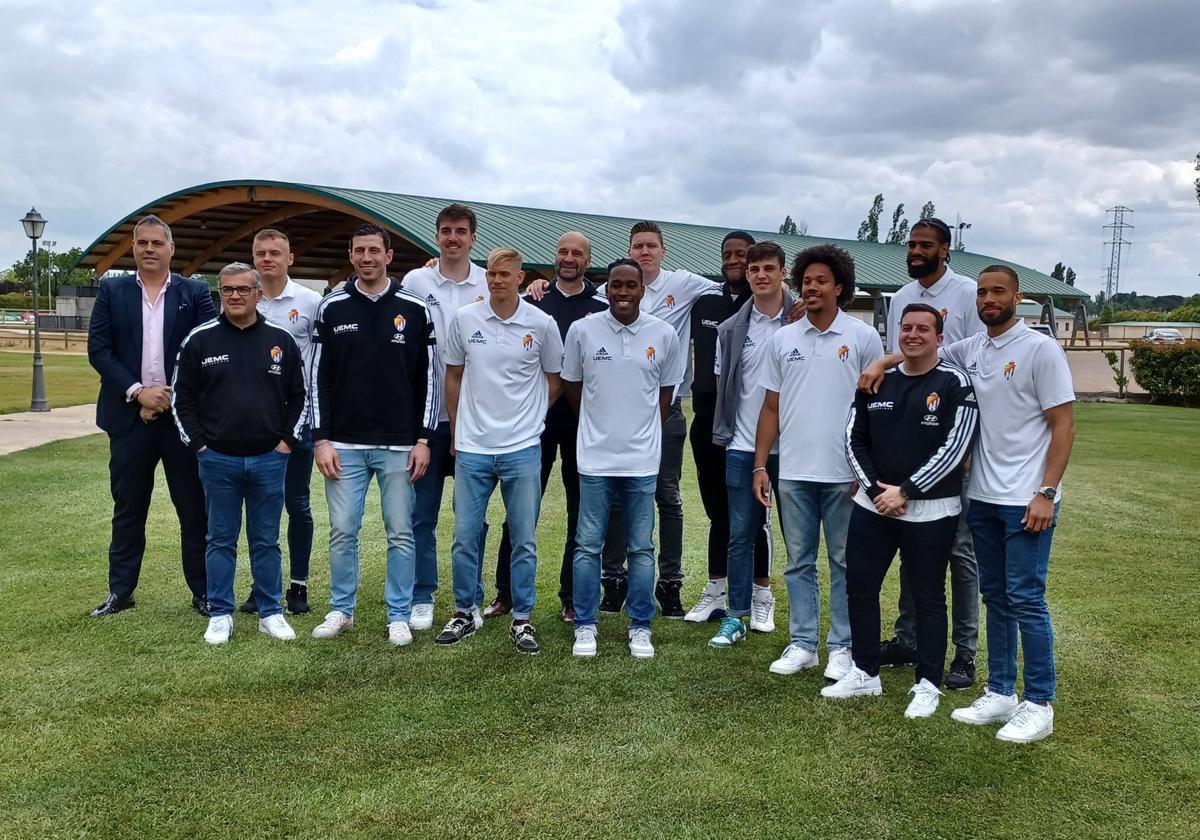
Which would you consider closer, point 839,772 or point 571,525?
point 839,772

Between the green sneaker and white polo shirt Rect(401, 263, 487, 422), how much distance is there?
182 centimetres

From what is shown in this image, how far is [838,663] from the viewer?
14.5 ft

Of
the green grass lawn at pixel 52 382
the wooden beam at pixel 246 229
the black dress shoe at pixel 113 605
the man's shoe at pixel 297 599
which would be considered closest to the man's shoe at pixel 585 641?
the man's shoe at pixel 297 599

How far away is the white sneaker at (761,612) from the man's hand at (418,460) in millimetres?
1923

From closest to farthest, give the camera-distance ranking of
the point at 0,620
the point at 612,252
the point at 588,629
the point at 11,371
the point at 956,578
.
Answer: the point at 956,578
the point at 588,629
the point at 0,620
the point at 612,252
the point at 11,371

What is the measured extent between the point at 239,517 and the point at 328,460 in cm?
66

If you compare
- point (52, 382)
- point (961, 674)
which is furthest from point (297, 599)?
point (52, 382)

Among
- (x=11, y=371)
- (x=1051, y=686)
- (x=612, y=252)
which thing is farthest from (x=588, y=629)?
(x=11, y=371)

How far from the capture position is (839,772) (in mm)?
3523

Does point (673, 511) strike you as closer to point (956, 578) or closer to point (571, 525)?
point (571, 525)

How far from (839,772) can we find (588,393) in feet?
6.86

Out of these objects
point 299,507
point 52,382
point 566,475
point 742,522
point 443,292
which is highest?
point 443,292

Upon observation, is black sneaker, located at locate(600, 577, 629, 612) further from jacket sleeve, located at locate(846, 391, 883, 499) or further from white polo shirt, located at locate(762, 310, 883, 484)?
jacket sleeve, located at locate(846, 391, 883, 499)

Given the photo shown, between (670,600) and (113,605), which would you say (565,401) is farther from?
(113,605)
